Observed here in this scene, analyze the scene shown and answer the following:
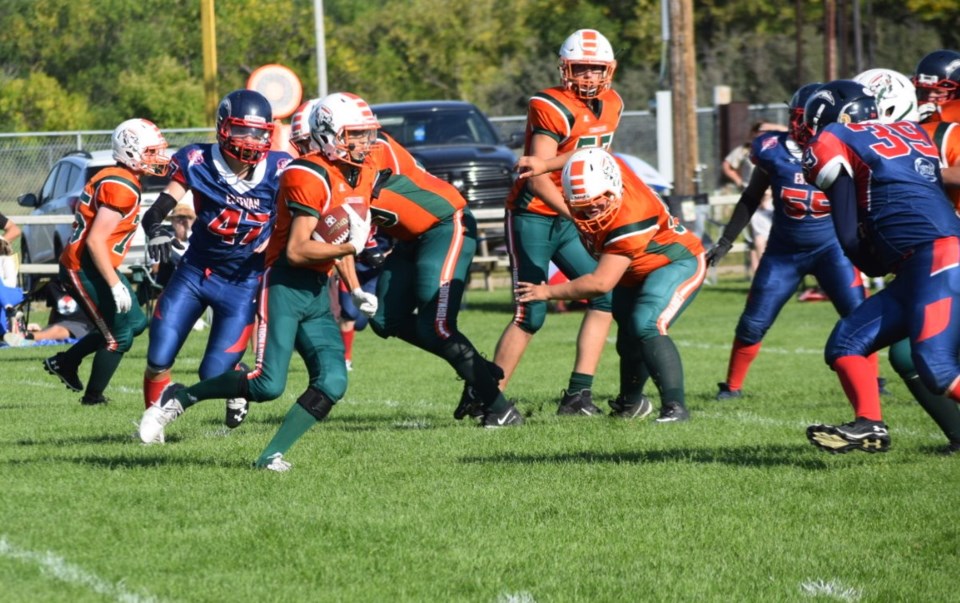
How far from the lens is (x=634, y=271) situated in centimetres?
791

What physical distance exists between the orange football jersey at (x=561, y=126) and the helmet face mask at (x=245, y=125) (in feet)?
5.12

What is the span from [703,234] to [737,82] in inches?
967

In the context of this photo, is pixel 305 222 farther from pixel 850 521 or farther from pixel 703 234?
pixel 703 234

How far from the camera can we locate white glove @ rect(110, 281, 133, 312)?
862cm

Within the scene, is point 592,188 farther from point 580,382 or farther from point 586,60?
point 580,382

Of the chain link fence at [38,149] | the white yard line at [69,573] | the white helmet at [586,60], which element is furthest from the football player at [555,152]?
the chain link fence at [38,149]

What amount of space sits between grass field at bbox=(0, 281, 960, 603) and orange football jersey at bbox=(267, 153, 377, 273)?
101cm

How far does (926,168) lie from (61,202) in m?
14.1

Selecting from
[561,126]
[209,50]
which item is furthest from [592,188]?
[209,50]

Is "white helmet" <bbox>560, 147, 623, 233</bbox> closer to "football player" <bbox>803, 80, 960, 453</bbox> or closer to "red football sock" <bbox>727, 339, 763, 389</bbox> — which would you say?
"football player" <bbox>803, 80, 960, 453</bbox>

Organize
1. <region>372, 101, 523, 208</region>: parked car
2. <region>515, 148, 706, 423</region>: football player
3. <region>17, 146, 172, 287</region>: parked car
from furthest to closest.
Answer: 1. <region>372, 101, 523, 208</region>: parked car
2. <region>17, 146, 172, 287</region>: parked car
3. <region>515, 148, 706, 423</region>: football player

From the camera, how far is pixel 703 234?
1988 centimetres

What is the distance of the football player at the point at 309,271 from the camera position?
21.3ft

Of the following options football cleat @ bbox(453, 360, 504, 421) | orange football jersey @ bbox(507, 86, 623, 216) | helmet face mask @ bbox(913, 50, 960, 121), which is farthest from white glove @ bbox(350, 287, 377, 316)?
helmet face mask @ bbox(913, 50, 960, 121)
